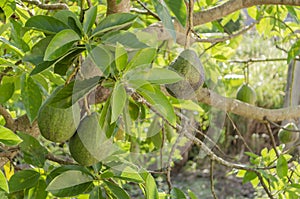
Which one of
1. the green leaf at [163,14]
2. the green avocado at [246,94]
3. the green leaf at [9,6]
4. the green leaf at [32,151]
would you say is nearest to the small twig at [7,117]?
the green leaf at [32,151]

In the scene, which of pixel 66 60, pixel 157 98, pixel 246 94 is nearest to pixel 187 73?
pixel 157 98

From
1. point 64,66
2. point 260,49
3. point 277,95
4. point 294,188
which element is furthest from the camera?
point 260,49

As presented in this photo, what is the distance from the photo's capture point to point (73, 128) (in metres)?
0.88

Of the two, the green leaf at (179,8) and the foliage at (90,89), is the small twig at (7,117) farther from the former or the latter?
the green leaf at (179,8)

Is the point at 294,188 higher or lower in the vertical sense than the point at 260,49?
higher

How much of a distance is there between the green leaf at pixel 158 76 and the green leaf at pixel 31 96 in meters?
0.33

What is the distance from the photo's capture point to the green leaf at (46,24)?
0.77 m

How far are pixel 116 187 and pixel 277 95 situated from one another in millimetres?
5280

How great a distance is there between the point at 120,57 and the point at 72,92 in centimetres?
13

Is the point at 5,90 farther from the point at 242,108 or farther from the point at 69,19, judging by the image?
the point at 242,108

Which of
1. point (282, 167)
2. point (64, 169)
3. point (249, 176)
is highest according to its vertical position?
point (64, 169)

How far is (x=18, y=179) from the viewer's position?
3.21 ft

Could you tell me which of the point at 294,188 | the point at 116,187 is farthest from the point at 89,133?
the point at 294,188

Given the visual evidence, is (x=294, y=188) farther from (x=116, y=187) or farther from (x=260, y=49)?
(x=260, y=49)
